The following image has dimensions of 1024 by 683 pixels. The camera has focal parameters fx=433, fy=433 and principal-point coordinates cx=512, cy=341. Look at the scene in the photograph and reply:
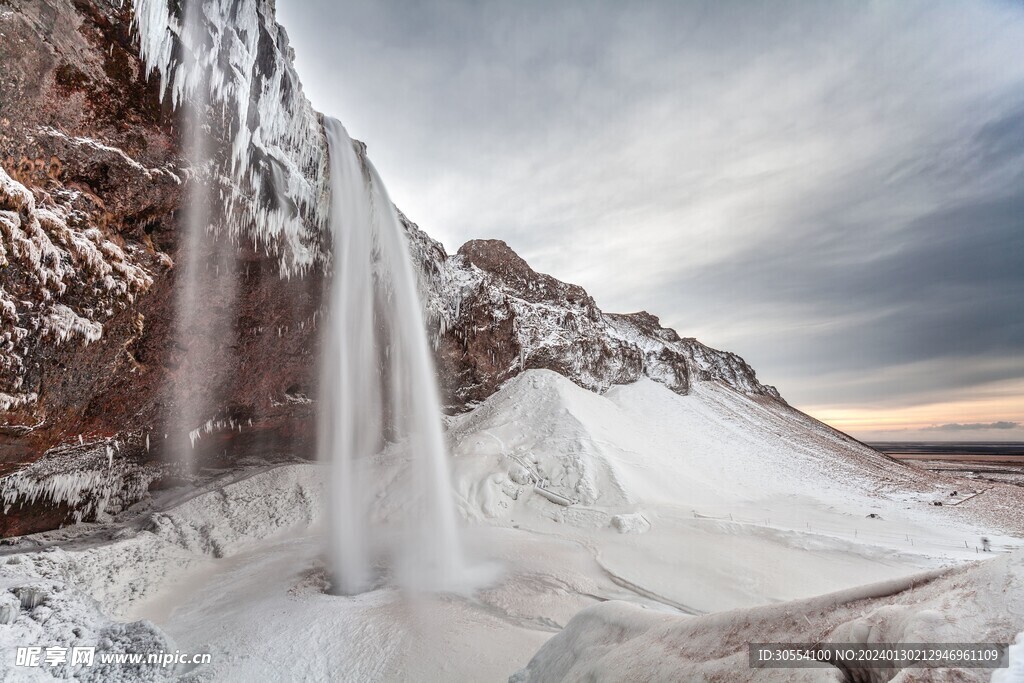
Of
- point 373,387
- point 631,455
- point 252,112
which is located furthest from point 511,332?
point 252,112

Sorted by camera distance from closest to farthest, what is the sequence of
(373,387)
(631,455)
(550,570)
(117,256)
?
(117,256) → (550,570) → (373,387) → (631,455)

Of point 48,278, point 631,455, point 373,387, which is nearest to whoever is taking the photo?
point 48,278

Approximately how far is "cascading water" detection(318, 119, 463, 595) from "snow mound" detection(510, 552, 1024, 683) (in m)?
5.65

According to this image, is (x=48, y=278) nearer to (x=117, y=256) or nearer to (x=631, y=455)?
(x=117, y=256)

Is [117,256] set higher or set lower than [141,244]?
lower

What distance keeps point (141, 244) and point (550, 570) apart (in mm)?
9023

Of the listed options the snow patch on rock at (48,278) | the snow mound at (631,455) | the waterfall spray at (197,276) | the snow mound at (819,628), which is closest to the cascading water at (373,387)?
the snow mound at (631,455)

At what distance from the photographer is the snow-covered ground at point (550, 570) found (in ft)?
7.64

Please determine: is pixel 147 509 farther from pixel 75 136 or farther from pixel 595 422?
pixel 595 422

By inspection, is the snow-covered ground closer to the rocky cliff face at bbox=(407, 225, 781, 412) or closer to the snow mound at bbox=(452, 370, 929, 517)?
the snow mound at bbox=(452, 370, 929, 517)

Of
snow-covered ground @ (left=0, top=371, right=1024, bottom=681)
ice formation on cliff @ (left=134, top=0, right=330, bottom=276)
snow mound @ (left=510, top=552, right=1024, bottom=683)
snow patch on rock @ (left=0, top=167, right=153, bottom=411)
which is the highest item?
ice formation on cliff @ (left=134, top=0, right=330, bottom=276)

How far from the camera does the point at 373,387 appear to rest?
12719 mm

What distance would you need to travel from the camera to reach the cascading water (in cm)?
916

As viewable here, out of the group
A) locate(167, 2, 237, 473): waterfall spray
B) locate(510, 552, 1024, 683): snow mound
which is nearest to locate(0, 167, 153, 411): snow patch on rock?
locate(167, 2, 237, 473): waterfall spray
